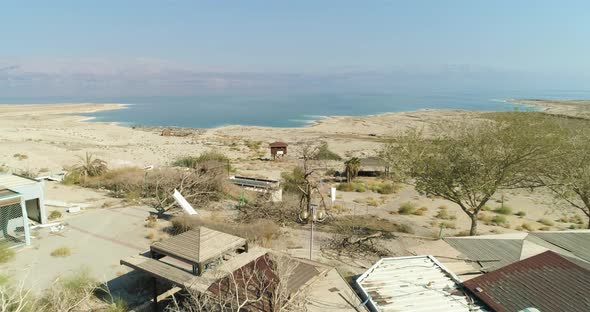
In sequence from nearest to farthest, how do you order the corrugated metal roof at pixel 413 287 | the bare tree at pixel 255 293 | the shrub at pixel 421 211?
the bare tree at pixel 255 293 → the corrugated metal roof at pixel 413 287 → the shrub at pixel 421 211

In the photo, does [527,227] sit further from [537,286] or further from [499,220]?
[537,286]

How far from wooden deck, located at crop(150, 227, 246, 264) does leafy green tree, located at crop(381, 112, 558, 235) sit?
30.2 ft

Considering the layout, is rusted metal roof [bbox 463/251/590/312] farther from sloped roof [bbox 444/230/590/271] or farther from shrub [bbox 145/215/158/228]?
shrub [bbox 145/215/158/228]

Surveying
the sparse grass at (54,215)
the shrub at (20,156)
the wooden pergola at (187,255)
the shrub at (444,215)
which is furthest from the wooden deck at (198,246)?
the shrub at (20,156)

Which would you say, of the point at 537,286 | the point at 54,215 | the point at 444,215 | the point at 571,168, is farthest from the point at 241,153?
the point at 537,286

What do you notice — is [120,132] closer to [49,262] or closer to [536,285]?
[49,262]

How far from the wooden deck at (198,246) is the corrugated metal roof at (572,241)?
→ 33.8ft

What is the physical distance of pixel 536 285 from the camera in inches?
325

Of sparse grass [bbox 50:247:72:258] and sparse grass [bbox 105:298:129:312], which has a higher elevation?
sparse grass [bbox 105:298:129:312]

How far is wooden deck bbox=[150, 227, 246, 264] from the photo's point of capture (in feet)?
29.7

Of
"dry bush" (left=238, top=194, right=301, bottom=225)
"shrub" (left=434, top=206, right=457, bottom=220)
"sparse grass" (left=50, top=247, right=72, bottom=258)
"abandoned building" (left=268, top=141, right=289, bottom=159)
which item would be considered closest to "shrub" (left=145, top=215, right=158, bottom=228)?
"sparse grass" (left=50, top=247, right=72, bottom=258)

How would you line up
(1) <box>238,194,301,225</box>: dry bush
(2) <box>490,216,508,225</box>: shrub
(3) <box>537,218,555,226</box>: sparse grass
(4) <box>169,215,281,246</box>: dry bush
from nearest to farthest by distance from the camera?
(4) <box>169,215,281,246</box>: dry bush, (1) <box>238,194,301,225</box>: dry bush, (2) <box>490,216,508,225</box>: shrub, (3) <box>537,218,555,226</box>: sparse grass

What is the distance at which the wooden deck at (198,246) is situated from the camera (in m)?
9.06

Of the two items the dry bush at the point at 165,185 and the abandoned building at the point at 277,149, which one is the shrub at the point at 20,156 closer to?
the dry bush at the point at 165,185
